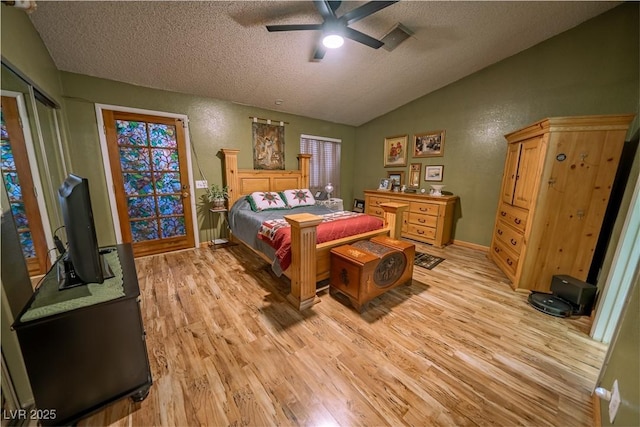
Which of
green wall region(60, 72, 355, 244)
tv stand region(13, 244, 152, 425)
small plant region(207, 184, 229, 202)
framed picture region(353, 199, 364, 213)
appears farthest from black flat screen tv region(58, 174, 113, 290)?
framed picture region(353, 199, 364, 213)

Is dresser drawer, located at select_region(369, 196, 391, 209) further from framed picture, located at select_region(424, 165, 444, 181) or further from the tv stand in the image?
the tv stand

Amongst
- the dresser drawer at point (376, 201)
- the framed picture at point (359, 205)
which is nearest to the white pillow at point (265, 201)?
the dresser drawer at point (376, 201)

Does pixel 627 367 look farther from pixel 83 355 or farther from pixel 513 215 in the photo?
pixel 83 355

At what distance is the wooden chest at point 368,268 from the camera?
196cm

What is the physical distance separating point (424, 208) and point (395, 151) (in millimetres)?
1450

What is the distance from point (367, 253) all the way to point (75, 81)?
3900 millimetres

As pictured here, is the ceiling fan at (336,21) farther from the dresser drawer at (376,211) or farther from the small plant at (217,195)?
the dresser drawer at (376,211)

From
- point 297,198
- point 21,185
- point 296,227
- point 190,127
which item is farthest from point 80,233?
point 297,198

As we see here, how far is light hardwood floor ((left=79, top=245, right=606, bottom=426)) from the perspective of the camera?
1.19 m

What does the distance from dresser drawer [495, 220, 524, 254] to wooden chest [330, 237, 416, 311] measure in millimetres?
1235

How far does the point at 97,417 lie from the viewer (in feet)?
3.78

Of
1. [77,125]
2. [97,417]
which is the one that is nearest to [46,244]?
[77,125]

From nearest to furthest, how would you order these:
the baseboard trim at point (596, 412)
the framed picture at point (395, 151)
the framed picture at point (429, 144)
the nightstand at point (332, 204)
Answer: the baseboard trim at point (596, 412) → the framed picture at point (429, 144) → the nightstand at point (332, 204) → the framed picture at point (395, 151)

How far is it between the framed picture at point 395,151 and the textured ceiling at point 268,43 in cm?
113
